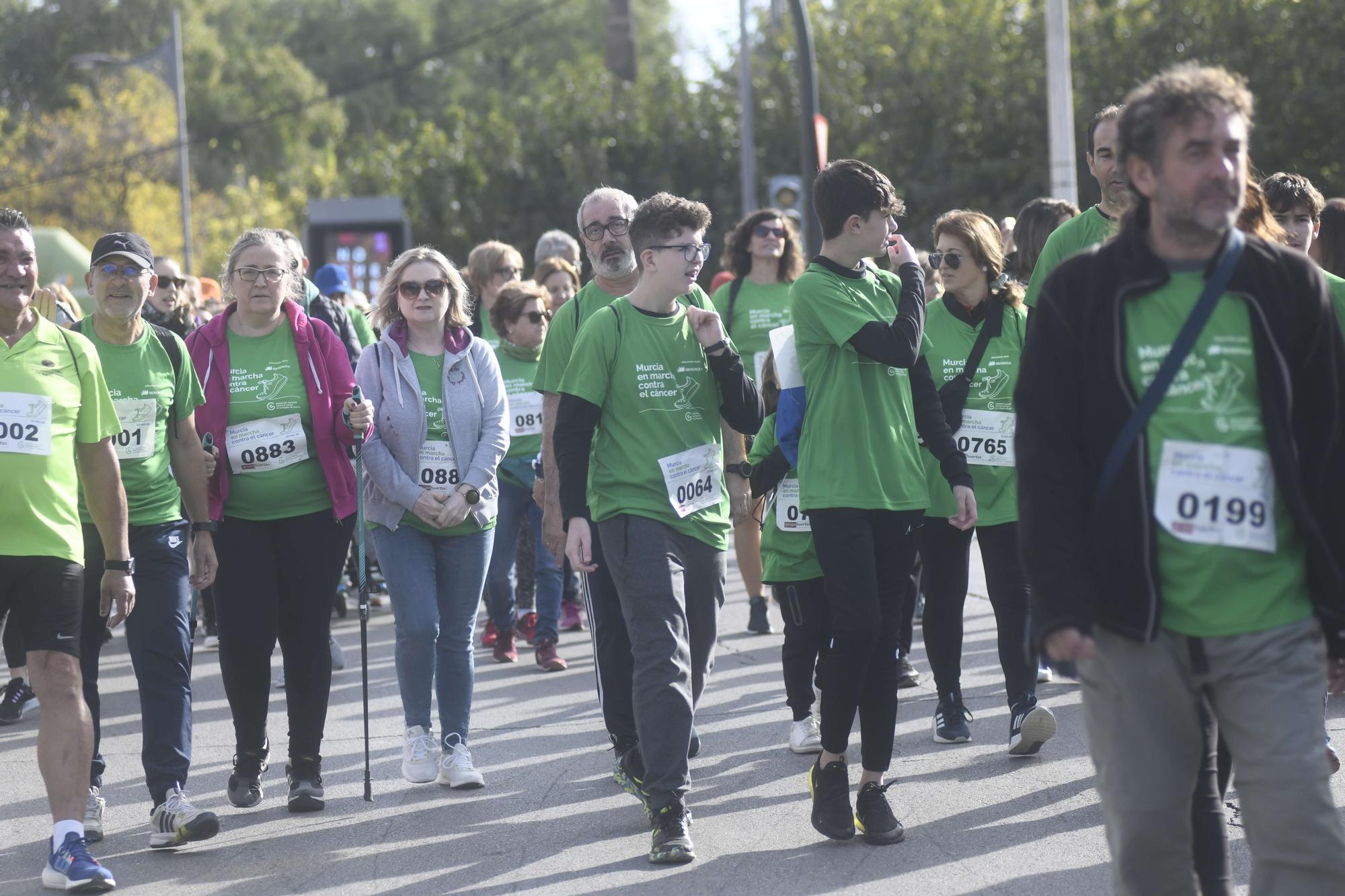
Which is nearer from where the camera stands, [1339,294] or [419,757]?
[1339,294]

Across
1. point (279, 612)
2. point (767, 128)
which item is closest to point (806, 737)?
point (279, 612)

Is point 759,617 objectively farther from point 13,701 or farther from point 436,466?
point 13,701

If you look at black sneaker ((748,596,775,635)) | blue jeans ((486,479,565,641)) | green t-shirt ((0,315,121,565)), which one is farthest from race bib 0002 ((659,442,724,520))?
black sneaker ((748,596,775,635))

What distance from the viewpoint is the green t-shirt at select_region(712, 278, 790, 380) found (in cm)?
959

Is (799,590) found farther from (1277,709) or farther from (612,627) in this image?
→ (1277,709)

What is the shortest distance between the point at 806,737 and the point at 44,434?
3112 millimetres

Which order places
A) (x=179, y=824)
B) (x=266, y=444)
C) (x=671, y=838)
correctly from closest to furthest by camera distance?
1. (x=671, y=838)
2. (x=179, y=824)
3. (x=266, y=444)

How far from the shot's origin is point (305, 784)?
6.32m

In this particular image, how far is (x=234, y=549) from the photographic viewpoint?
6.25m

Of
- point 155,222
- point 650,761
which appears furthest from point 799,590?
point 155,222

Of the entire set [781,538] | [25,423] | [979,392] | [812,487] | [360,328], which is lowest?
[781,538]

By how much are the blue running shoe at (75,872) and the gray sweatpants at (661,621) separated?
168 centimetres

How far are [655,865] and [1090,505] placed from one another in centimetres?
235

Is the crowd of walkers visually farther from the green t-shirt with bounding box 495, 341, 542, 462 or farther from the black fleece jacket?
the green t-shirt with bounding box 495, 341, 542, 462
